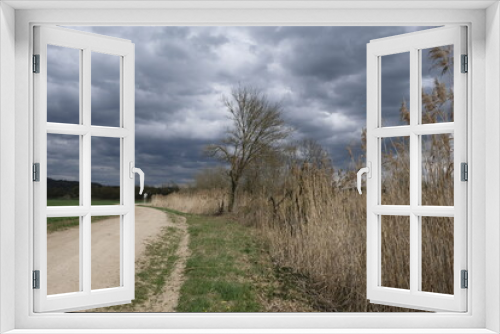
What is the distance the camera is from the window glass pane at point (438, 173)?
2803 mm

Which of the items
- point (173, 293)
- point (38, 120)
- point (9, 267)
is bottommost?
point (173, 293)

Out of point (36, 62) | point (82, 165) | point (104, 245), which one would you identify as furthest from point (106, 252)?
point (36, 62)

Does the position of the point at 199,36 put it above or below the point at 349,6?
above

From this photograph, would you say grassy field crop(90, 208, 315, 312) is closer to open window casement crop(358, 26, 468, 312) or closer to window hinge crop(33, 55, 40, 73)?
open window casement crop(358, 26, 468, 312)

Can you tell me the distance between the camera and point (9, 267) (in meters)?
1.80

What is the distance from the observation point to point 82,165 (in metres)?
2.05

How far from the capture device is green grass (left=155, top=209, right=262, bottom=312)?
4.59 m

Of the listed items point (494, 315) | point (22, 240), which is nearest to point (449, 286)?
point (494, 315)

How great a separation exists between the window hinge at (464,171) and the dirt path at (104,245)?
7.26ft

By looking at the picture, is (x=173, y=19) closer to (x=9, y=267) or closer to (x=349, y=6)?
(x=349, y=6)

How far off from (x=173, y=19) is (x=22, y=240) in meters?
1.24

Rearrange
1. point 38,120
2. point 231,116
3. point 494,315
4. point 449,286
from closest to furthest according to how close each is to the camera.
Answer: point 494,315
point 38,120
point 449,286
point 231,116

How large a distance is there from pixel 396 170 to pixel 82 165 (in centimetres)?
226

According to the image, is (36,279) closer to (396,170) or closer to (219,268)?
(396,170)
